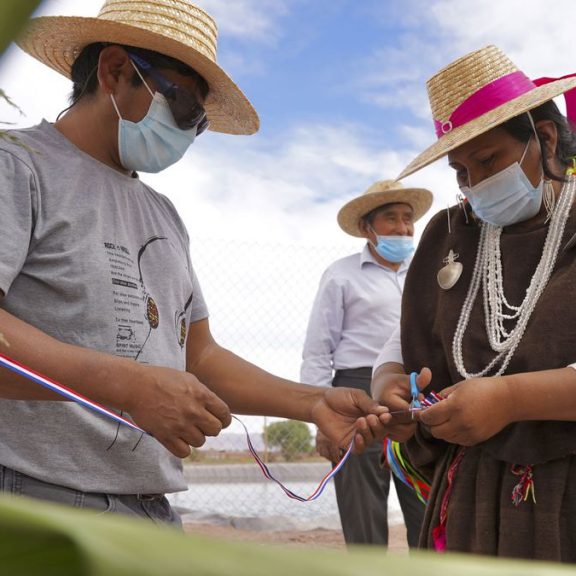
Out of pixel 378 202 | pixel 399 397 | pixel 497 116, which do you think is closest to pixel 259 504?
pixel 378 202

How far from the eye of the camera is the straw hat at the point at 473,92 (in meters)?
2.19

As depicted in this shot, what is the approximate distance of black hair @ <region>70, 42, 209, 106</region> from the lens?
6.68ft

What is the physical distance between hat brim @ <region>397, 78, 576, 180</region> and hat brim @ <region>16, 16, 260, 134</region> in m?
0.60

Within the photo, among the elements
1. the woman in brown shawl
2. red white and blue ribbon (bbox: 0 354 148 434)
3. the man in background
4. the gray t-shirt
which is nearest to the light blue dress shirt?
the man in background

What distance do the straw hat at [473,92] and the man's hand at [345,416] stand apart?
0.73 m

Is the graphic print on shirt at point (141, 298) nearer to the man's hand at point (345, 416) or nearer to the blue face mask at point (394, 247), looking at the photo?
the man's hand at point (345, 416)

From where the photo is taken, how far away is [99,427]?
1678mm

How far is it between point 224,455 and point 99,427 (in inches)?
267

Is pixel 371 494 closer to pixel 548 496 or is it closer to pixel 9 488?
pixel 548 496

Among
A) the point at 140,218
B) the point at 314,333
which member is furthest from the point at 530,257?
the point at 314,333

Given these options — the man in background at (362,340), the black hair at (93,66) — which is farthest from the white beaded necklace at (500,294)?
the man in background at (362,340)

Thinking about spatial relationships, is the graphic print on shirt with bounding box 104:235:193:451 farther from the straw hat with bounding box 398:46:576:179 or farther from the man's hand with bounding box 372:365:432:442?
the straw hat with bounding box 398:46:576:179

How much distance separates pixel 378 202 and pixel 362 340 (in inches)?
46.1

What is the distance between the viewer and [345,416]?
219 cm
